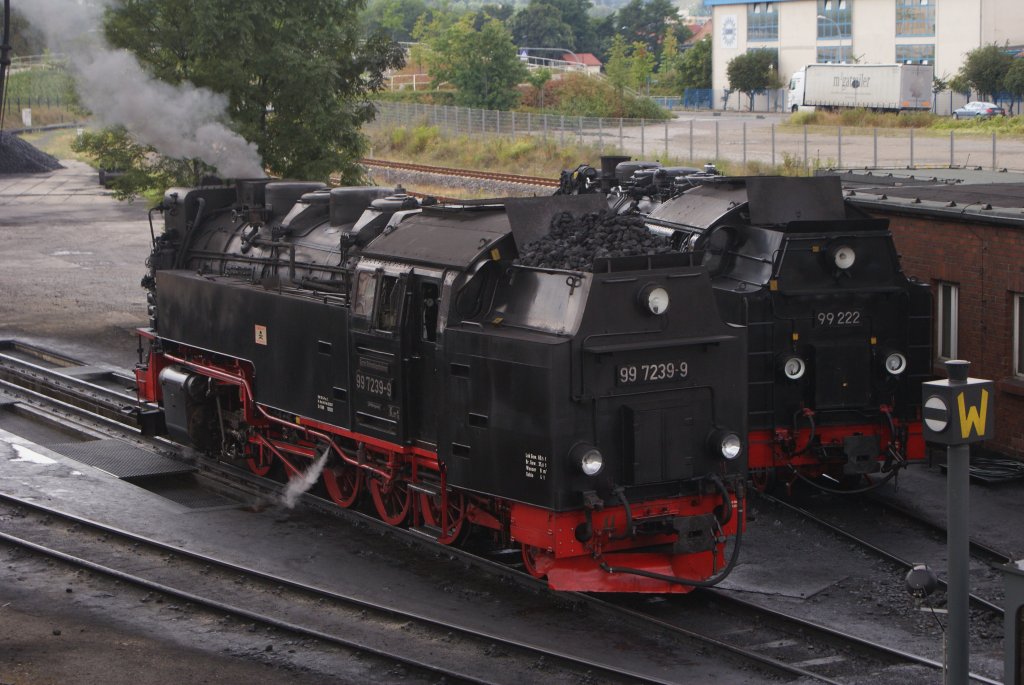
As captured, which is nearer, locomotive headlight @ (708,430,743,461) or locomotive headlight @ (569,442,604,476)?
locomotive headlight @ (569,442,604,476)

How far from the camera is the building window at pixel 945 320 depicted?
15.4 m

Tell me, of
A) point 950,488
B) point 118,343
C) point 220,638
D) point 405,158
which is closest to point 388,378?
point 220,638

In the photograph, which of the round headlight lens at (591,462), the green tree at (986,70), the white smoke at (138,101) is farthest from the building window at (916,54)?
the round headlight lens at (591,462)

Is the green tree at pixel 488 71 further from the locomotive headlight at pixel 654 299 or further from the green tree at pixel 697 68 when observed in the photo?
the locomotive headlight at pixel 654 299

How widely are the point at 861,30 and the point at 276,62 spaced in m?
48.8

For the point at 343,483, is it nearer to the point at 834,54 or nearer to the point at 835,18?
the point at 834,54

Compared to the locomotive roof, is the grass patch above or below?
above

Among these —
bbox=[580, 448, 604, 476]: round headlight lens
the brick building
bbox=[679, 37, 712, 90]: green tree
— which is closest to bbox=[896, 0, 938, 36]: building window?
bbox=[679, 37, 712, 90]: green tree

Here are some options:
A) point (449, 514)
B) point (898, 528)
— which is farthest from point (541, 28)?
point (449, 514)

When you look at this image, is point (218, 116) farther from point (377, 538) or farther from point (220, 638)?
point (220, 638)

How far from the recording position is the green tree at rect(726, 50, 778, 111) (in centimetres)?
6744

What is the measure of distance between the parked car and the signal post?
44915 mm

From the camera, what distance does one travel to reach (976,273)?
48.7 feet

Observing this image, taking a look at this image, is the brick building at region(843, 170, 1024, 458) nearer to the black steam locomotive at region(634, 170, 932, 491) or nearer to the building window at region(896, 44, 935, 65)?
the black steam locomotive at region(634, 170, 932, 491)
